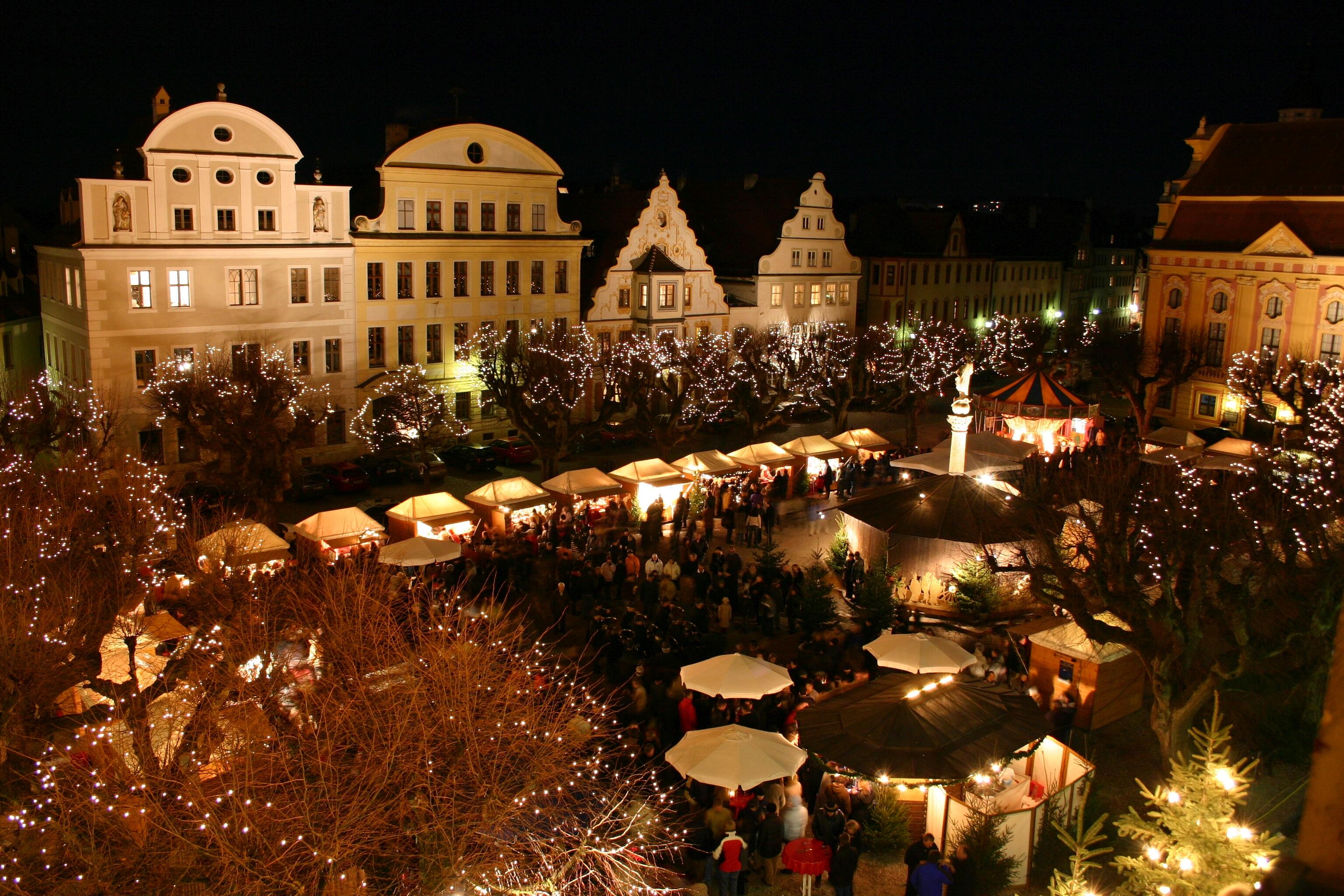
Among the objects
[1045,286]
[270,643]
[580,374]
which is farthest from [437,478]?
[1045,286]

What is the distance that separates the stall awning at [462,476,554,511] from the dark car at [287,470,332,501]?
742 centimetres

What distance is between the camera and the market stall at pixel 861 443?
33938mm

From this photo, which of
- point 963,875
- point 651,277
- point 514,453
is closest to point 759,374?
point 651,277

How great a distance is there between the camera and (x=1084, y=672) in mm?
16750

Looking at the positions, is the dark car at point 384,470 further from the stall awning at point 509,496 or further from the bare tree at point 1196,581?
the bare tree at point 1196,581

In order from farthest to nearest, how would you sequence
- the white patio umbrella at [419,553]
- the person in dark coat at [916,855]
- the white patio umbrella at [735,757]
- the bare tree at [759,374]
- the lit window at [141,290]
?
the bare tree at [759,374] → the lit window at [141,290] → the white patio umbrella at [419,553] → the white patio umbrella at [735,757] → the person in dark coat at [916,855]

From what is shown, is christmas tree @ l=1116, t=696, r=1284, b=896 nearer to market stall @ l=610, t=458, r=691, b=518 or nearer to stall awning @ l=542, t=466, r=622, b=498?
stall awning @ l=542, t=466, r=622, b=498

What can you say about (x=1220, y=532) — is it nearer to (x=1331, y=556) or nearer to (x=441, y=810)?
(x=1331, y=556)

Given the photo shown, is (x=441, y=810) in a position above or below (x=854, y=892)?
above

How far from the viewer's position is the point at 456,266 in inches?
1571

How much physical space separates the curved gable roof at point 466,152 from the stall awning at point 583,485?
1611cm

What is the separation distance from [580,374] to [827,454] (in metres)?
10.2

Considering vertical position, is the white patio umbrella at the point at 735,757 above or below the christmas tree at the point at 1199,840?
below

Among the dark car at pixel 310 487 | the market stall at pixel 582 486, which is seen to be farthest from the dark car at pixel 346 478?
the market stall at pixel 582 486
